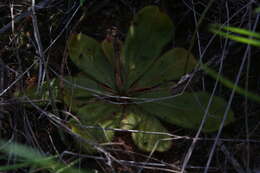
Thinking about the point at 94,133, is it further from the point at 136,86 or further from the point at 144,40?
the point at 144,40

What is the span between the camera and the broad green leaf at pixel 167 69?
1415 millimetres

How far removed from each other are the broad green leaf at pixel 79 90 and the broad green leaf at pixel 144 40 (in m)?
0.15

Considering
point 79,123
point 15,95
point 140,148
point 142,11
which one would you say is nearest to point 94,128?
point 79,123

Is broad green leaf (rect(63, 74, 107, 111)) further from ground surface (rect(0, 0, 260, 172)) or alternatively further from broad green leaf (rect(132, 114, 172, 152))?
broad green leaf (rect(132, 114, 172, 152))

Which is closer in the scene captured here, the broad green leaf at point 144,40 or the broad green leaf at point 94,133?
the broad green leaf at point 94,133

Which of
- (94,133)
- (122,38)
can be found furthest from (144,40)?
(94,133)

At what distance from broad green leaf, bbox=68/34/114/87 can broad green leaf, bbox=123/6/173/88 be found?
0.10m

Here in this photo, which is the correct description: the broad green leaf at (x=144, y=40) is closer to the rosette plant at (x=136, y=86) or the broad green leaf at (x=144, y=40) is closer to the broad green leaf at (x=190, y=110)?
the rosette plant at (x=136, y=86)

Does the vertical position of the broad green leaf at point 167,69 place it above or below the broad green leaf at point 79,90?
above

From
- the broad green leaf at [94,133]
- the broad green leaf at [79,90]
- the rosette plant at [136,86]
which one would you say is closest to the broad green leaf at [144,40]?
the rosette plant at [136,86]

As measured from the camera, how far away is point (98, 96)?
139 cm

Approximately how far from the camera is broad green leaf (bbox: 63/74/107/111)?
1.37 metres

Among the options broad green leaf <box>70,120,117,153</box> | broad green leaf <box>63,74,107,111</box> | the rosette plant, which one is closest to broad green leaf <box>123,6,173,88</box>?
the rosette plant

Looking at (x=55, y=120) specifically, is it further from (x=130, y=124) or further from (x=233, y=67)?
(x=233, y=67)
